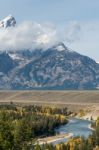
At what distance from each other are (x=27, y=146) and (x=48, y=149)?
51434 mm

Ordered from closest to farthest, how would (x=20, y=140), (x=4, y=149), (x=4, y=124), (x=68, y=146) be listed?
(x=4, y=149)
(x=4, y=124)
(x=20, y=140)
(x=68, y=146)

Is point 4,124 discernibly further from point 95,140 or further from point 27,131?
point 95,140

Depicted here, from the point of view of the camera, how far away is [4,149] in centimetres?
6191

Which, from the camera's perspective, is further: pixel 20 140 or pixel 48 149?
pixel 48 149

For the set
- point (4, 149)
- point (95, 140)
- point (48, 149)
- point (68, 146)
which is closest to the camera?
point (4, 149)

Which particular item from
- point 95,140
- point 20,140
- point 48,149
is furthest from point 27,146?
point 95,140

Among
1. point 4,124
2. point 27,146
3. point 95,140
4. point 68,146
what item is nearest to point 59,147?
point 68,146

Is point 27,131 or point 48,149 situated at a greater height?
point 27,131

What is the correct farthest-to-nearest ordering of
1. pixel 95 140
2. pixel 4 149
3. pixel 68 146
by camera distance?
pixel 95 140
pixel 68 146
pixel 4 149

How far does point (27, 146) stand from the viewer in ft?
252

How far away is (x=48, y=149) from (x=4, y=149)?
219 ft

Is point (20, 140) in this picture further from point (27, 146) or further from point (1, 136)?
point (1, 136)

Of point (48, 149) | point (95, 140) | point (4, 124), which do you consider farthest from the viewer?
point (95, 140)

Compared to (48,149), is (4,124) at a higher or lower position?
higher
